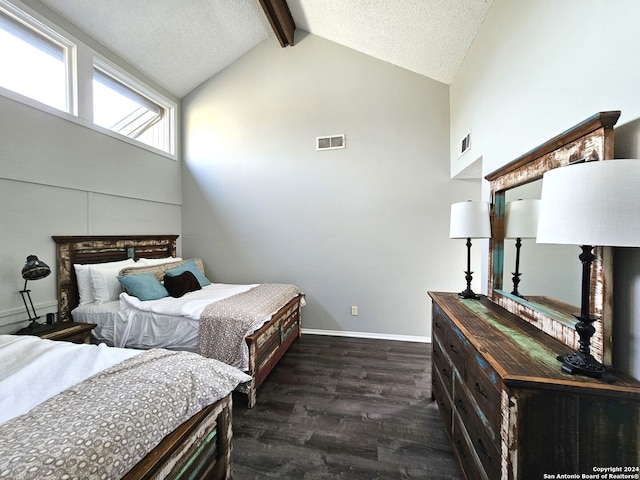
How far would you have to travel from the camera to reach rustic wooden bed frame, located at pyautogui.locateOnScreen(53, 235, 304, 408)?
2174 mm

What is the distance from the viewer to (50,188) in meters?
2.43

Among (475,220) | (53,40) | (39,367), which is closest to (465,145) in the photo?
(475,220)

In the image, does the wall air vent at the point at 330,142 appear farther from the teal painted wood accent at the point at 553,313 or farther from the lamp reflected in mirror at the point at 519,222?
the teal painted wood accent at the point at 553,313

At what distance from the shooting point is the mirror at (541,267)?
1173 millimetres

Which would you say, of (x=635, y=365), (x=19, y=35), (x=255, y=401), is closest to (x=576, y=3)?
(x=635, y=365)

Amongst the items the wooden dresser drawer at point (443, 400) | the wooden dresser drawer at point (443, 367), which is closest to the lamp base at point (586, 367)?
the wooden dresser drawer at point (443, 367)

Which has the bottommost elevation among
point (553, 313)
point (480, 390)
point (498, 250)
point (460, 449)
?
point (460, 449)

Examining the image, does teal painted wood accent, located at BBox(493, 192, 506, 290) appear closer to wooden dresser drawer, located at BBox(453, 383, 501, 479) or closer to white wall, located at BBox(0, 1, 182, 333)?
wooden dresser drawer, located at BBox(453, 383, 501, 479)

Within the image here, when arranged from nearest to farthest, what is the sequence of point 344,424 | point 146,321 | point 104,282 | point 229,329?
point 344,424, point 229,329, point 146,321, point 104,282

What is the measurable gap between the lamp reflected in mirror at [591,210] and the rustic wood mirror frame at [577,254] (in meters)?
0.09

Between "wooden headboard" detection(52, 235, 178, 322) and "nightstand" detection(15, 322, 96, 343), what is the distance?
0.41m

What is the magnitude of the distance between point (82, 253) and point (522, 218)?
13.2 feet

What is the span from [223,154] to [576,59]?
386 cm

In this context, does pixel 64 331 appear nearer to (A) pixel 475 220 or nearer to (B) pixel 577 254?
(A) pixel 475 220
